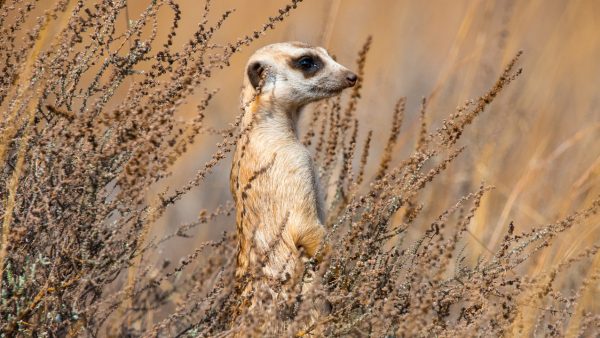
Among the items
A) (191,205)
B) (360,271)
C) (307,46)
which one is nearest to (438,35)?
(191,205)

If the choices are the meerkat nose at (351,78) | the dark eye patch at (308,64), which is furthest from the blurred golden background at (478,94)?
the dark eye patch at (308,64)

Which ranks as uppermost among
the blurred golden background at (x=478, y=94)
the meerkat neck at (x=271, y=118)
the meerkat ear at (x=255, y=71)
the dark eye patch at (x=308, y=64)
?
the dark eye patch at (x=308, y=64)

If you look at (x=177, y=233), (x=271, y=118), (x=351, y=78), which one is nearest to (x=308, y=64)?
(x=351, y=78)

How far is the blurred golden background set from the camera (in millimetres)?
4859

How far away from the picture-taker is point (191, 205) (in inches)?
244

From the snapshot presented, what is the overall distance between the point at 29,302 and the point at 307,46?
1.81 m

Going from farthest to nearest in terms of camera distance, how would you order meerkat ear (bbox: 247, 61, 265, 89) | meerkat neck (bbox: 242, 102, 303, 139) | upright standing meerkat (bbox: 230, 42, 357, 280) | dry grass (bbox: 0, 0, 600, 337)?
meerkat ear (bbox: 247, 61, 265, 89)
meerkat neck (bbox: 242, 102, 303, 139)
upright standing meerkat (bbox: 230, 42, 357, 280)
dry grass (bbox: 0, 0, 600, 337)

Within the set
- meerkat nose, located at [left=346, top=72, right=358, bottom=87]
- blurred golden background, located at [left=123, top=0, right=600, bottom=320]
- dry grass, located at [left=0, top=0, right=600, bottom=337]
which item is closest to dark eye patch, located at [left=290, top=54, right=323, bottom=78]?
meerkat nose, located at [left=346, top=72, right=358, bottom=87]

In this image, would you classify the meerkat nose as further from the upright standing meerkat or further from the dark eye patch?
the dark eye patch

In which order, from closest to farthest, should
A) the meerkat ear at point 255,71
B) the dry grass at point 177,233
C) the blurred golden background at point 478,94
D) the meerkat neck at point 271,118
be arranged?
the dry grass at point 177,233
the meerkat neck at point 271,118
the meerkat ear at point 255,71
the blurred golden background at point 478,94

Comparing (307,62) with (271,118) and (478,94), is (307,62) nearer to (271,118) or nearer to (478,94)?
(271,118)

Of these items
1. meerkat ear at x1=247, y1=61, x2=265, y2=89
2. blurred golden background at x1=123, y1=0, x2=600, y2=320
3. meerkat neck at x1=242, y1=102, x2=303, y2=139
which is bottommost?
blurred golden background at x1=123, y1=0, x2=600, y2=320

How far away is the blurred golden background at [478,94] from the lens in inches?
191

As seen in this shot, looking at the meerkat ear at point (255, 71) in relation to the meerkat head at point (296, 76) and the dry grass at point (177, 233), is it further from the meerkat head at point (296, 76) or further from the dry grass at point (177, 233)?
the dry grass at point (177, 233)
